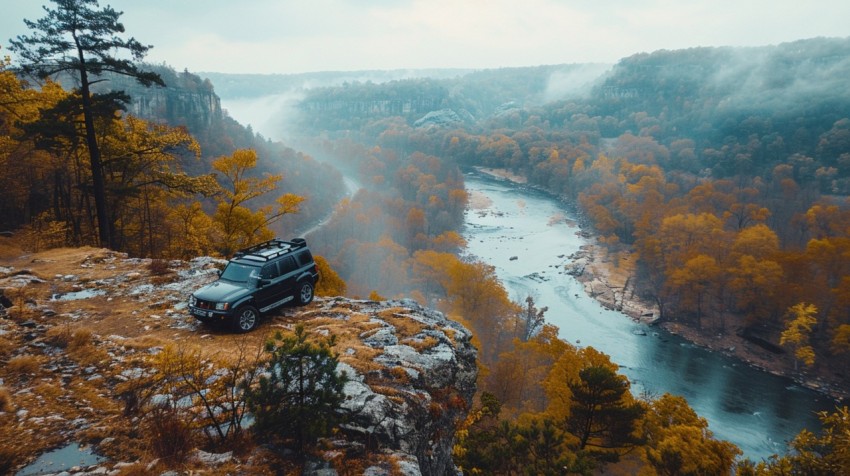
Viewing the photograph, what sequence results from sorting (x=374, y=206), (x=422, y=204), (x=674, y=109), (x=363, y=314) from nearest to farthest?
1. (x=363, y=314)
2. (x=374, y=206)
3. (x=422, y=204)
4. (x=674, y=109)

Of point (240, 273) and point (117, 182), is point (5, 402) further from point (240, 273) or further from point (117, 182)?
point (117, 182)

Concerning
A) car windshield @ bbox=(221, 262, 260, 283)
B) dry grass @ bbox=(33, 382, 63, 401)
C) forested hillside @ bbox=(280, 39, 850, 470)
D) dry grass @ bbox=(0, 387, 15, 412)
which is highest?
car windshield @ bbox=(221, 262, 260, 283)

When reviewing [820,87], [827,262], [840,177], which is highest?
[820,87]

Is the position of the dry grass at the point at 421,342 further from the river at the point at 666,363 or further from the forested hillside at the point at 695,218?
the river at the point at 666,363

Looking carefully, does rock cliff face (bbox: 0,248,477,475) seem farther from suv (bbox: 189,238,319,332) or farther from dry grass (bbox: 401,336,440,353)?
suv (bbox: 189,238,319,332)

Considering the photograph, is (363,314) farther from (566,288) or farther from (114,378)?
(566,288)

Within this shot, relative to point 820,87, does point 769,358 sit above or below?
below

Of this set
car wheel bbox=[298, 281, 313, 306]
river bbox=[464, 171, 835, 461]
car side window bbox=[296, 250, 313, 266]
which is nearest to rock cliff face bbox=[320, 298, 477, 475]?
car wheel bbox=[298, 281, 313, 306]

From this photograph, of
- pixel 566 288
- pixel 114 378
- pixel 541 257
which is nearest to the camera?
pixel 114 378

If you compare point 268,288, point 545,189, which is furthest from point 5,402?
point 545,189

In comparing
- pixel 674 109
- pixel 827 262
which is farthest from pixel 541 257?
pixel 674 109
